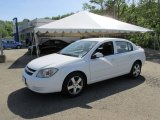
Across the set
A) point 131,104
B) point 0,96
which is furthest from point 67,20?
point 131,104

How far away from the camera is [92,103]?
5.72m

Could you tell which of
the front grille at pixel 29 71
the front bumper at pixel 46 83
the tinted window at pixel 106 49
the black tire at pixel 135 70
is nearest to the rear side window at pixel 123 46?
the tinted window at pixel 106 49

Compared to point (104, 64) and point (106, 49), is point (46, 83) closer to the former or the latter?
point (104, 64)

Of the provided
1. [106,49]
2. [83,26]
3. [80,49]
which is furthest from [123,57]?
[83,26]

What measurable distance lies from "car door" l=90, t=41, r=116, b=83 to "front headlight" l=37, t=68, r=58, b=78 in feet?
3.97

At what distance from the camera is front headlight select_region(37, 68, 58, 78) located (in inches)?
224

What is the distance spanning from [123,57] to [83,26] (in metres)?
7.13

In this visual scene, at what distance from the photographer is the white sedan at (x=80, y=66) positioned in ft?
18.8

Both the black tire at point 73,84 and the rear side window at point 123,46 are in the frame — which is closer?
the black tire at point 73,84

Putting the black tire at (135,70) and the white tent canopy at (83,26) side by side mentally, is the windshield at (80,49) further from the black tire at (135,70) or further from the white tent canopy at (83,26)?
the white tent canopy at (83,26)

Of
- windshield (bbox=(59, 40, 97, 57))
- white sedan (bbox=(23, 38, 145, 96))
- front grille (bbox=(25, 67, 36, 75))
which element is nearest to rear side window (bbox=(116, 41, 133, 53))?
white sedan (bbox=(23, 38, 145, 96))

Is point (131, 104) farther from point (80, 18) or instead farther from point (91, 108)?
point (80, 18)

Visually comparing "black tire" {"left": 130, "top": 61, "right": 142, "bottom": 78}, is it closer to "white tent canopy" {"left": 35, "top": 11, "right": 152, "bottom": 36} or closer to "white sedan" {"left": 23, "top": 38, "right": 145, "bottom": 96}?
"white sedan" {"left": 23, "top": 38, "right": 145, "bottom": 96}

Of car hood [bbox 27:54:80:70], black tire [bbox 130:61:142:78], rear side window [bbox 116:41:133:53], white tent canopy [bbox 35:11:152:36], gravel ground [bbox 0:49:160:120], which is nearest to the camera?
gravel ground [bbox 0:49:160:120]
